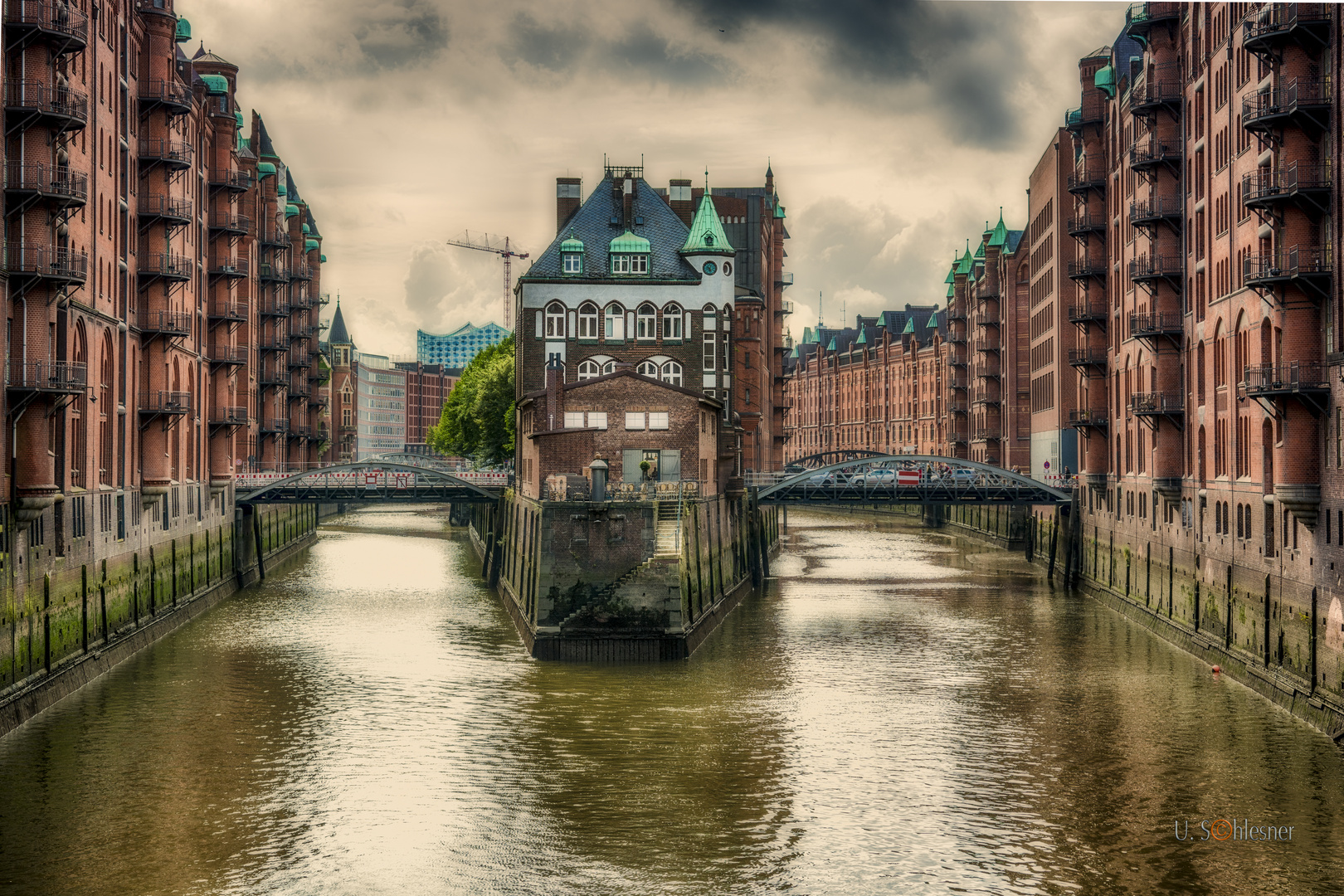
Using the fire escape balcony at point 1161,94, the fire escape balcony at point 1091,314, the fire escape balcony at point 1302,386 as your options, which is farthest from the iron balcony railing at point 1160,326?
the fire escape balcony at point 1302,386

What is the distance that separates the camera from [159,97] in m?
50.1

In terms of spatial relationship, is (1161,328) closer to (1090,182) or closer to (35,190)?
(1090,182)

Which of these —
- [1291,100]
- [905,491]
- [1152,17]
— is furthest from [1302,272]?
[905,491]

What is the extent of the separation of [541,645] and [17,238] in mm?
17390

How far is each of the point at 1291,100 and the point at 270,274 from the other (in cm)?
5963

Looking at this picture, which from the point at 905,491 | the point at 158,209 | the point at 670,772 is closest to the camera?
the point at 670,772

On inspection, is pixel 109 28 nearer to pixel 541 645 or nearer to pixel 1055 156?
pixel 541 645

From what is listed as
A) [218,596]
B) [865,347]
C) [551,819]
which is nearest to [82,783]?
[551,819]

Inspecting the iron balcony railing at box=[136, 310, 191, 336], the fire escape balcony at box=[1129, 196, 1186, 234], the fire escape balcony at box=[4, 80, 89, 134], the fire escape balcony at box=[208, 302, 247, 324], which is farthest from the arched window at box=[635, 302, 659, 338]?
the fire escape balcony at box=[4, 80, 89, 134]

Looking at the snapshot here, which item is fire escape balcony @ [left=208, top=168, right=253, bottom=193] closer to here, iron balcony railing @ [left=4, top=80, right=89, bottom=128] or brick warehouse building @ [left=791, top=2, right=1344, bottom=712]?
iron balcony railing @ [left=4, top=80, right=89, bottom=128]

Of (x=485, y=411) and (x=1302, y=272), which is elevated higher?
(x=1302, y=272)

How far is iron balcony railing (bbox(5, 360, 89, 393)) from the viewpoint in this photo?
113 ft

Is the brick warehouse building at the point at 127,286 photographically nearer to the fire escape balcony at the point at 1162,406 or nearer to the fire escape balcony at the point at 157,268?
the fire escape balcony at the point at 157,268

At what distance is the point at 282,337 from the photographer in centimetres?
8550
